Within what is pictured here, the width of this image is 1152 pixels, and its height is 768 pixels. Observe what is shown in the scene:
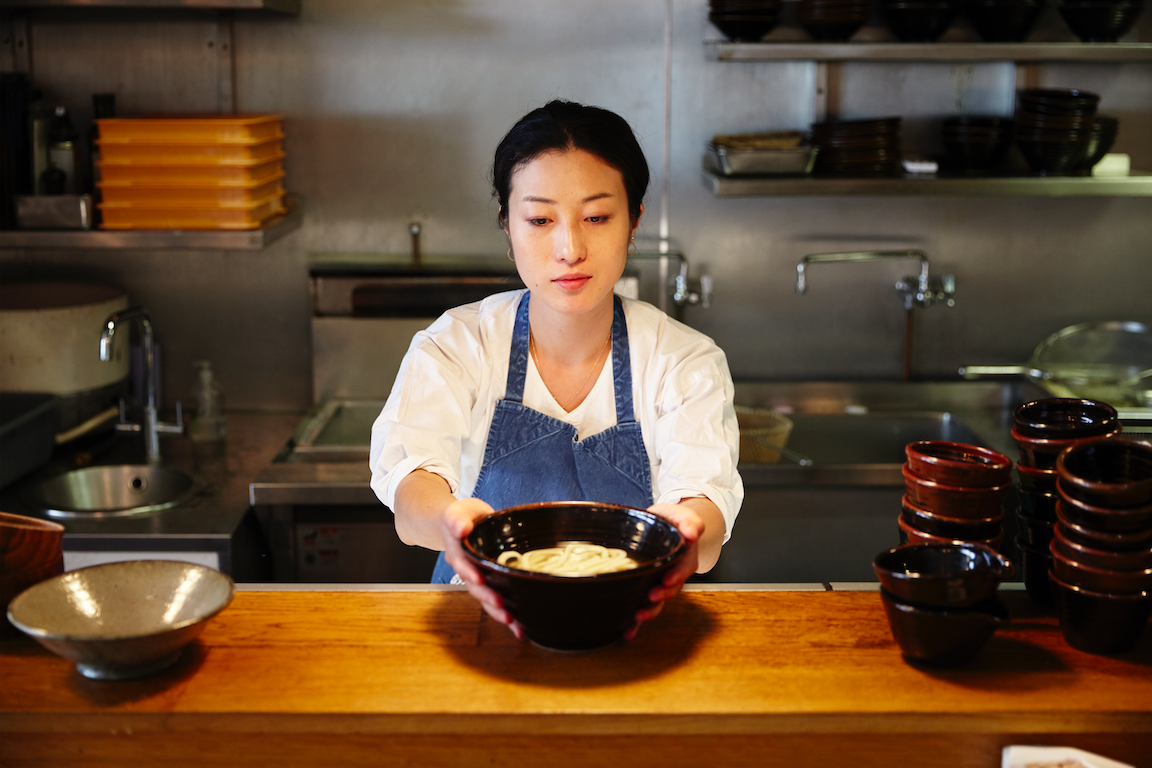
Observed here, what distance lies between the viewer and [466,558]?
4.03ft

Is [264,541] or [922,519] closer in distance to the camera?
[922,519]

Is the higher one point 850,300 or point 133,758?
point 850,300

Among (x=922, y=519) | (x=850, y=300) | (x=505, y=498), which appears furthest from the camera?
(x=850, y=300)

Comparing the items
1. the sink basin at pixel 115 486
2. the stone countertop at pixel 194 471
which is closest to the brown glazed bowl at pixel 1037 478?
the stone countertop at pixel 194 471

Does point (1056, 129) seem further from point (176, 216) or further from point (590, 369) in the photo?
point (176, 216)

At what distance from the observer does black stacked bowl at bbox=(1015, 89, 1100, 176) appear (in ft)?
10.0

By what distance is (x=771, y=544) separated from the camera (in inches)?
118

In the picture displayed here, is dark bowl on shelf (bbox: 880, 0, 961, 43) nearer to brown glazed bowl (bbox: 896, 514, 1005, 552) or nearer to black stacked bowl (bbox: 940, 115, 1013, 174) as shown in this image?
black stacked bowl (bbox: 940, 115, 1013, 174)

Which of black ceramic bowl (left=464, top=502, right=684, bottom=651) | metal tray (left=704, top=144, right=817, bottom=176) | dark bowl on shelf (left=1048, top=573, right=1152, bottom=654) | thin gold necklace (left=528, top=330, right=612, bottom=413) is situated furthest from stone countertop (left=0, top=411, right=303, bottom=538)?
dark bowl on shelf (left=1048, top=573, right=1152, bottom=654)

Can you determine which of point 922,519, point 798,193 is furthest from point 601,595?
point 798,193

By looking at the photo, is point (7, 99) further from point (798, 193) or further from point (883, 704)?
point (883, 704)

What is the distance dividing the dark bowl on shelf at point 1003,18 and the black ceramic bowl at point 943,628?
2334 millimetres

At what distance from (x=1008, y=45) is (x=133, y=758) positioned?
2.76m

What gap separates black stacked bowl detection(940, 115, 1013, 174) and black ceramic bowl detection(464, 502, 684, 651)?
2.27 m
